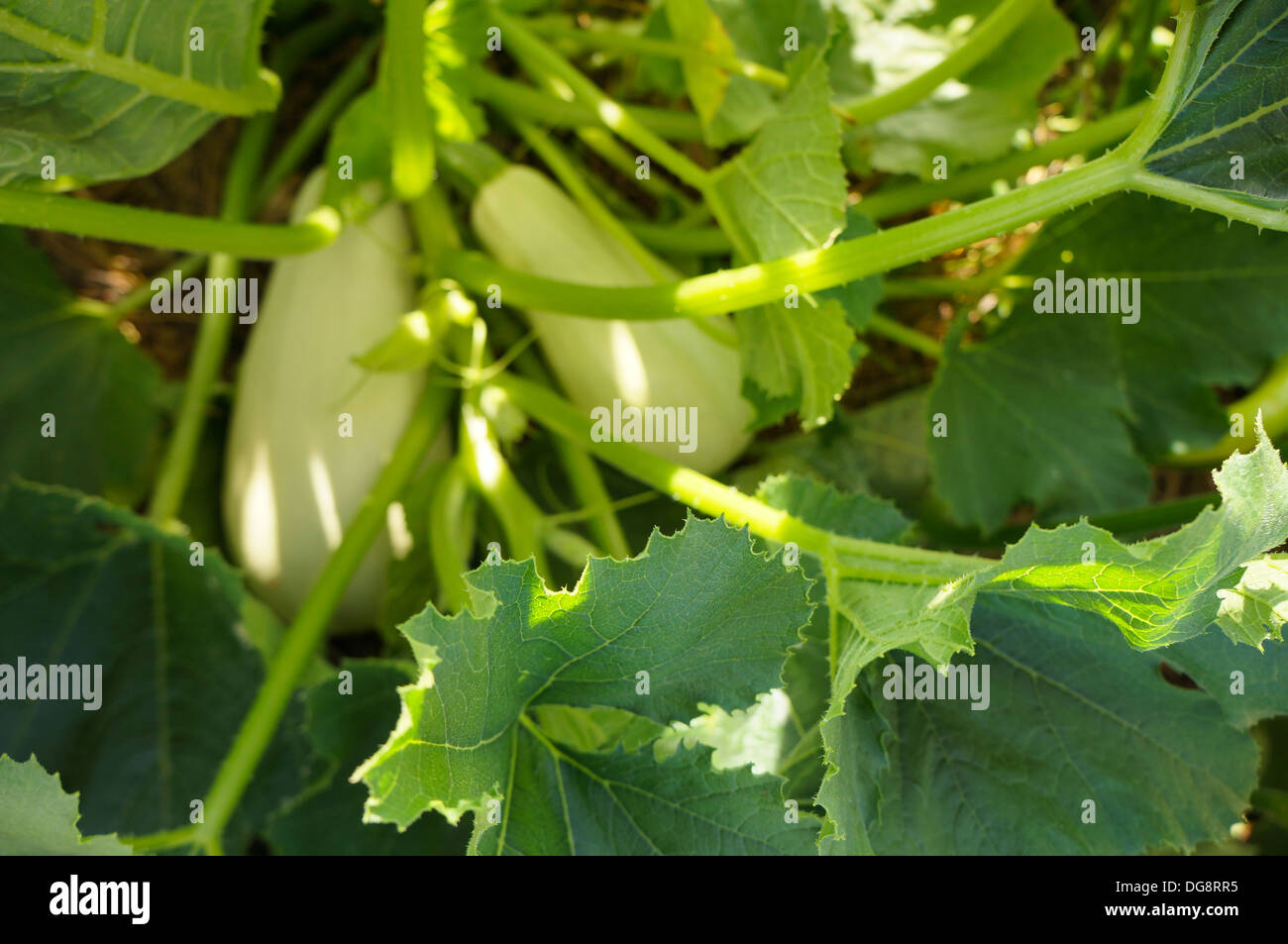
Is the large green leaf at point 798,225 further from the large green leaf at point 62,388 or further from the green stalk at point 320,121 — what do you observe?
the large green leaf at point 62,388

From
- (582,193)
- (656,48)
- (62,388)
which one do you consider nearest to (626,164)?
(582,193)

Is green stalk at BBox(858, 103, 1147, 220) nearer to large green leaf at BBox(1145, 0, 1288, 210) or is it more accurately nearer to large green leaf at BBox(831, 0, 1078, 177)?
large green leaf at BBox(831, 0, 1078, 177)

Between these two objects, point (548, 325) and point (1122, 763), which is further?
point (548, 325)

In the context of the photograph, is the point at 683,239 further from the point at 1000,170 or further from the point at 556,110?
the point at 1000,170

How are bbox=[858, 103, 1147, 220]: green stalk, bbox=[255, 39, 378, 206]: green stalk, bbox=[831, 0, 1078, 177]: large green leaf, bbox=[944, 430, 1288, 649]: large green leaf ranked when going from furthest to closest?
1. bbox=[255, 39, 378, 206]: green stalk
2. bbox=[831, 0, 1078, 177]: large green leaf
3. bbox=[858, 103, 1147, 220]: green stalk
4. bbox=[944, 430, 1288, 649]: large green leaf

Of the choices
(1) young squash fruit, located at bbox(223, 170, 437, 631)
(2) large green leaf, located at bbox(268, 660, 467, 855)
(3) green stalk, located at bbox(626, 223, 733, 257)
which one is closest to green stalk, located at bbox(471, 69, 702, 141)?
(3) green stalk, located at bbox(626, 223, 733, 257)
